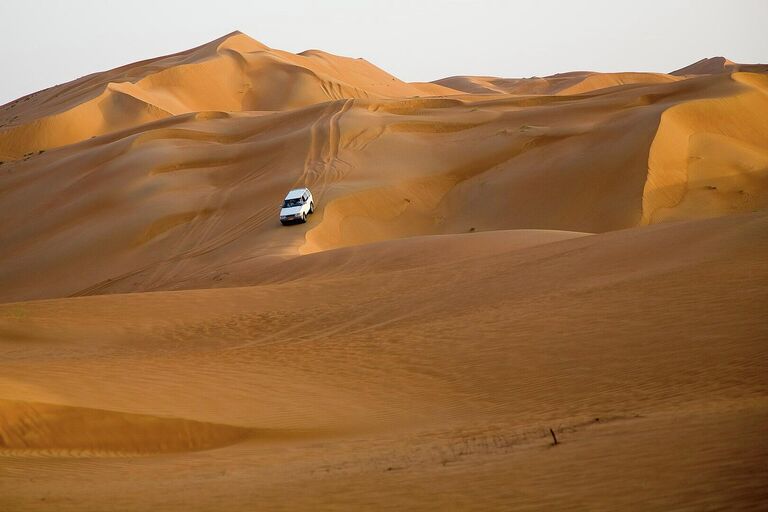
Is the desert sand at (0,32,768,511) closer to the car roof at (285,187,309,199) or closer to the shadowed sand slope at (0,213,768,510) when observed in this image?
the shadowed sand slope at (0,213,768,510)

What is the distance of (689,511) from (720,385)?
390cm

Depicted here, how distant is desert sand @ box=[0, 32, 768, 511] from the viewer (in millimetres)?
6504

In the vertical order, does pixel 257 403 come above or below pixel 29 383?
below

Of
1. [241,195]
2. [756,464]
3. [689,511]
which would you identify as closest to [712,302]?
[756,464]

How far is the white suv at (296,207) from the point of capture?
1065 inches

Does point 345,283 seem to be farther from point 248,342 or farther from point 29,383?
point 29,383

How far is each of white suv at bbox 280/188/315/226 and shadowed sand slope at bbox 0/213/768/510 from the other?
8989mm

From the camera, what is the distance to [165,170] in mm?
33844

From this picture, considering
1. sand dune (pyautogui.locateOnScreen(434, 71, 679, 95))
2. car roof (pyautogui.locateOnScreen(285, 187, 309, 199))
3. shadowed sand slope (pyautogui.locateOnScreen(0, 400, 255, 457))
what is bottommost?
shadowed sand slope (pyautogui.locateOnScreen(0, 400, 255, 457))

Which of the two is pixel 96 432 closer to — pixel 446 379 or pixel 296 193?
pixel 446 379

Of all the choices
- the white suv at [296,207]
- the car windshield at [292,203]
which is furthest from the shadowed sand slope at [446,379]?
the car windshield at [292,203]

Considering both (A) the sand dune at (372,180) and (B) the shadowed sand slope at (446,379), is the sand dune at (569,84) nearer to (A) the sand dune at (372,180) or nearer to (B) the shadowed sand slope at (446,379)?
(A) the sand dune at (372,180)

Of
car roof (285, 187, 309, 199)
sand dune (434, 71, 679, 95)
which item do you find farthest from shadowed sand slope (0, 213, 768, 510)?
sand dune (434, 71, 679, 95)

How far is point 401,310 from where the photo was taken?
14828 millimetres
